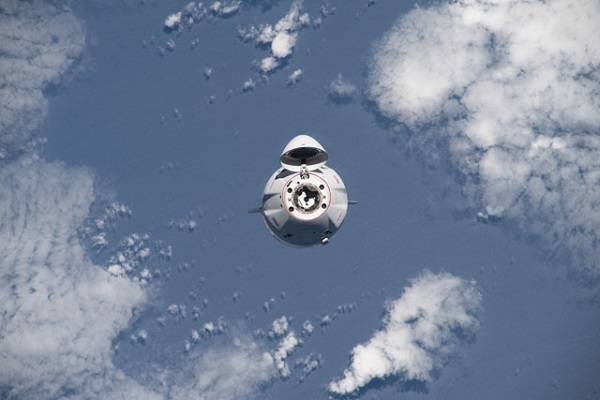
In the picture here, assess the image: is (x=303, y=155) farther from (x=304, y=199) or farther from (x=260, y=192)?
(x=260, y=192)

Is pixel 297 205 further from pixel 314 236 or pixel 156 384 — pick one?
pixel 156 384

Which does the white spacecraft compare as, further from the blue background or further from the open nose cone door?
the blue background

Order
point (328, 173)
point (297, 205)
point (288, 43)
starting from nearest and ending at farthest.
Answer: point (297, 205), point (328, 173), point (288, 43)

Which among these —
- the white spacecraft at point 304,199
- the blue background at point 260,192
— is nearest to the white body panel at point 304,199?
the white spacecraft at point 304,199

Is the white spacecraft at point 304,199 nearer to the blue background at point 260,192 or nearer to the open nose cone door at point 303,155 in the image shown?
the open nose cone door at point 303,155

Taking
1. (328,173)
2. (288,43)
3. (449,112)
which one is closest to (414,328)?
(449,112)

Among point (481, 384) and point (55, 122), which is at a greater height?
point (55, 122)

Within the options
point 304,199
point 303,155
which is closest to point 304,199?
point 304,199

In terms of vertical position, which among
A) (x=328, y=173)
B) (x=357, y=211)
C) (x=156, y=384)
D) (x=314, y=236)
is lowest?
(x=314, y=236)
